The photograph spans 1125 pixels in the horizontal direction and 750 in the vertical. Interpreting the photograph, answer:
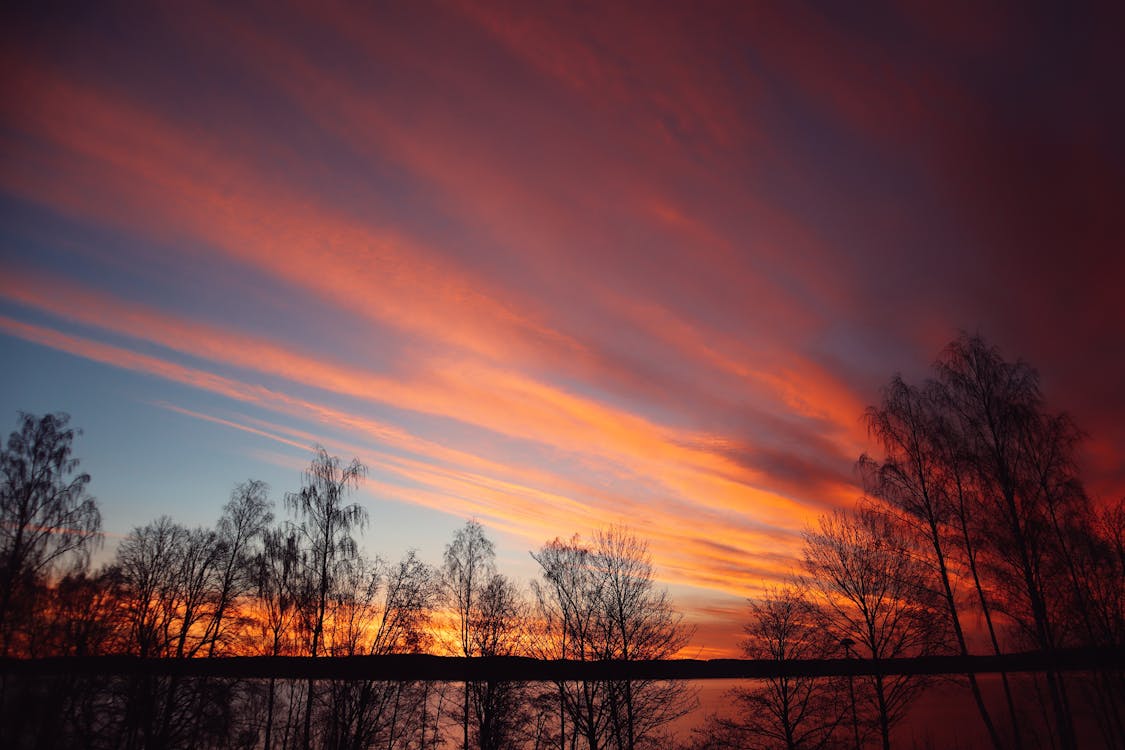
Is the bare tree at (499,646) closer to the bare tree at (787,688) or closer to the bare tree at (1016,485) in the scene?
the bare tree at (787,688)

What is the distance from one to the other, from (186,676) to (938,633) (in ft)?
134

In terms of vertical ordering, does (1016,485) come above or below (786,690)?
above

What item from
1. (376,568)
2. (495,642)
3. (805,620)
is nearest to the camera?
(805,620)

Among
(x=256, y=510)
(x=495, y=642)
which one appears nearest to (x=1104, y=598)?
(x=495, y=642)

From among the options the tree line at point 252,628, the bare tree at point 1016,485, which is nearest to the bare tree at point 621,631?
the tree line at point 252,628

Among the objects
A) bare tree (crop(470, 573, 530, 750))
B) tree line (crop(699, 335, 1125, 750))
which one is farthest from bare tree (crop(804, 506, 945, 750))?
bare tree (crop(470, 573, 530, 750))

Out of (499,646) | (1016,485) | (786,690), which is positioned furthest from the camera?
(499,646)

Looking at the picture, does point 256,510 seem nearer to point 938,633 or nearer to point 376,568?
point 376,568

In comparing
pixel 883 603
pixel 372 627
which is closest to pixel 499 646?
pixel 372 627

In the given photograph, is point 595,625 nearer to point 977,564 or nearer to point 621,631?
point 621,631

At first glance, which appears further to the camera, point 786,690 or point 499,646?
point 499,646

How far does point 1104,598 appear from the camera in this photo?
83.9 feet

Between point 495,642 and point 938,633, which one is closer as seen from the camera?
point 938,633

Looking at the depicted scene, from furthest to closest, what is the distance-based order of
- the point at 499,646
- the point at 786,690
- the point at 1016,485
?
1. the point at 499,646
2. the point at 786,690
3. the point at 1016,485
